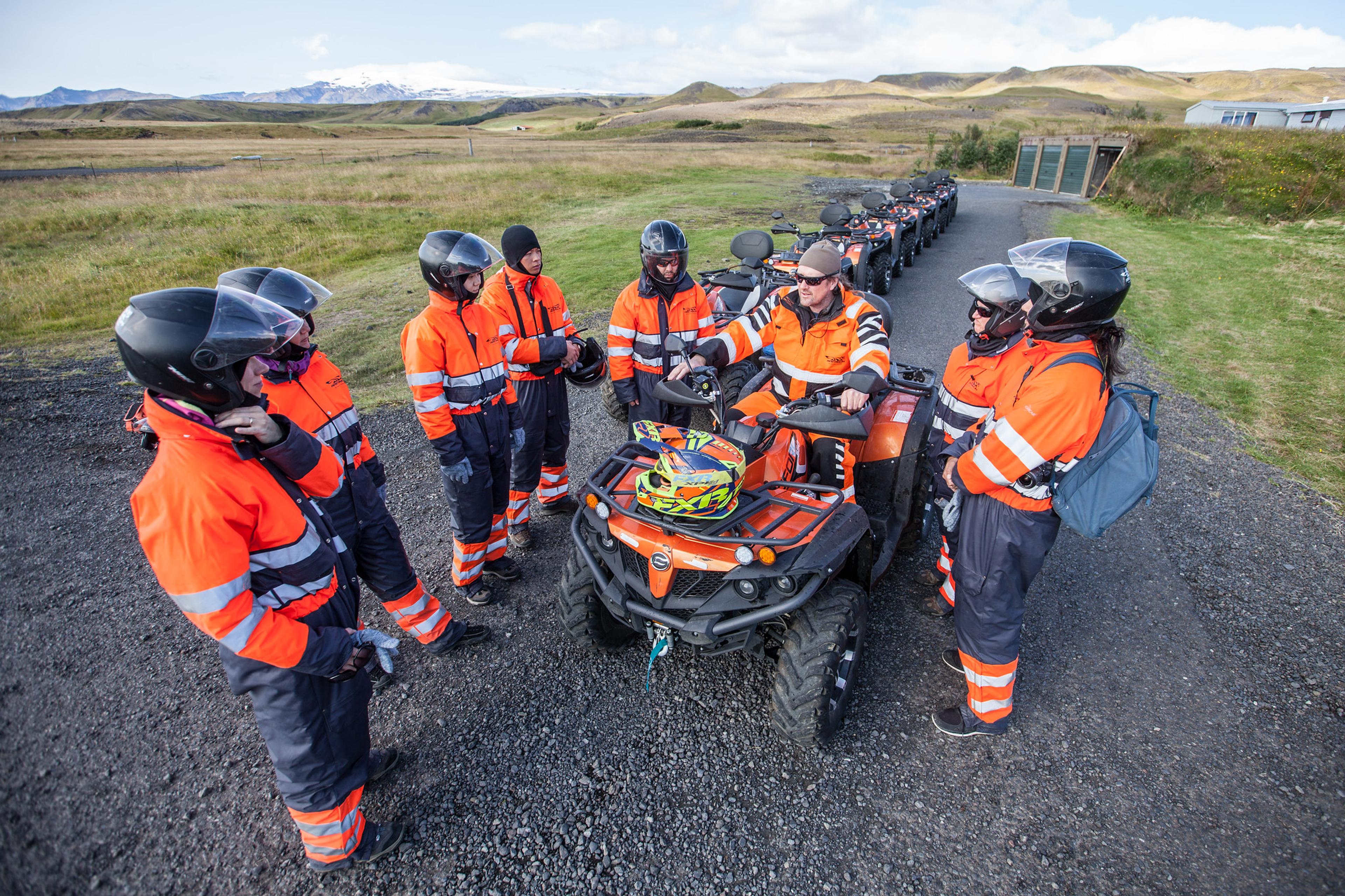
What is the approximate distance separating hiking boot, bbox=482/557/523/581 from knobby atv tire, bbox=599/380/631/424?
1.97m

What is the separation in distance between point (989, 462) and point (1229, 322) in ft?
31.6

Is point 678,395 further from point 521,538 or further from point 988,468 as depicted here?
point 521,538

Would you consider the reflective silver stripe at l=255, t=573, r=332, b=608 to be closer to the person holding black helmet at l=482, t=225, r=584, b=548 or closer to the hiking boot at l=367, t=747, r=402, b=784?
the hiking boot at l=367, t=747, r=402, b=784

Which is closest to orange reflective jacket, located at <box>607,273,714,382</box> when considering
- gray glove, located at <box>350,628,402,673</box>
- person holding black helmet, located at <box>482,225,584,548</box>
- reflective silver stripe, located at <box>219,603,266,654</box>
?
person holding black helmet, located at <box>482,225,584,548</box>

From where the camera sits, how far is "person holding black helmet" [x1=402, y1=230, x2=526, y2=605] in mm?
3547

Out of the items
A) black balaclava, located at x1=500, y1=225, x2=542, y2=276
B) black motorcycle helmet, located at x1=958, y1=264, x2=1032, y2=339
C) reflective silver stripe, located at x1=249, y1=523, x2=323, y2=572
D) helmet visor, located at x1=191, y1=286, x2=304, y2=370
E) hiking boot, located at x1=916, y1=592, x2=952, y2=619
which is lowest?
hiking boot, located at x1=916, y1=592, x2=952, y2=619

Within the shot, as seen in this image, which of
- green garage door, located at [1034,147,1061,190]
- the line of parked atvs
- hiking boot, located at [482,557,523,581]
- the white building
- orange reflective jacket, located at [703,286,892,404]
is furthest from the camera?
the white building

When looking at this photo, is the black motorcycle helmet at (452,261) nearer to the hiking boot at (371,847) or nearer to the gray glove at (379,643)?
the gray glove at (379,643)

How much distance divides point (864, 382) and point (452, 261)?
7.84 feet

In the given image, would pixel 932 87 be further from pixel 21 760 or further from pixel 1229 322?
pixel 21 760

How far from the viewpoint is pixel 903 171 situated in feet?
104

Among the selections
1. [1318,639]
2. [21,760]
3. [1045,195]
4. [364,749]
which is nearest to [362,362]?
[21,760]

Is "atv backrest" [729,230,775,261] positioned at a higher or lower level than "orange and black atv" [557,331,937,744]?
higher

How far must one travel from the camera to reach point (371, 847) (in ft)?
8.19
